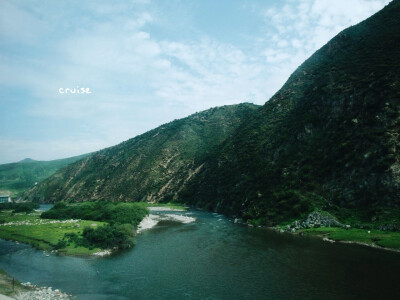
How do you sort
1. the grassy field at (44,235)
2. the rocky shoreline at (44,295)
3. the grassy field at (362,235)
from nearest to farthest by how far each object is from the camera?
the rocky shoreline at (44,295) < the grassy field at (362,235) < the grassy field at (44,235)

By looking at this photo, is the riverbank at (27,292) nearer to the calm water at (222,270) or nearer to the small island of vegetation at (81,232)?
the calm water at (222,270)

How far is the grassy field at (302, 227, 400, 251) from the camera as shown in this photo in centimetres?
4828

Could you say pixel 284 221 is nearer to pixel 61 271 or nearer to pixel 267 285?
pixel 267 285

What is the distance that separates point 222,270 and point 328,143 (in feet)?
191

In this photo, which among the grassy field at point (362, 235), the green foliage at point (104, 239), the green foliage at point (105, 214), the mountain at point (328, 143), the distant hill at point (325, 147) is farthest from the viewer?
the green foliage at point (105, 214)

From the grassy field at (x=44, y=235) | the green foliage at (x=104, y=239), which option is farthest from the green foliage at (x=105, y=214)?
the green foliage at (x=104, y=239)

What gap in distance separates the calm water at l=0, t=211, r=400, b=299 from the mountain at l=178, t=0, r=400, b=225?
18544 millimetres

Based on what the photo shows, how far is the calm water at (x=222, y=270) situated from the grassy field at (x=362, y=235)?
298 centimetres

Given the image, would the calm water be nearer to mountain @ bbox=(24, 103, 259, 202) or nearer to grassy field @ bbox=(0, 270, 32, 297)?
grassy field @ bbox=(0, 270, 32, 297)

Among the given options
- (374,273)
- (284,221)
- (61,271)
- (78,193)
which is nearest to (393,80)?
(284,221)

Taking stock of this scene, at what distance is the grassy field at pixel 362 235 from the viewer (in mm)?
48281

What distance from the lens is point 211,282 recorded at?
36594mm

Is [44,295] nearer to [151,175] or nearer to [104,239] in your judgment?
[104,239]

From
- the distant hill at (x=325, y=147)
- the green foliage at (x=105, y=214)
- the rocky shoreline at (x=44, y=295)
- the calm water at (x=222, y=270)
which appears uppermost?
the distant hill at (x=325, y=147)
